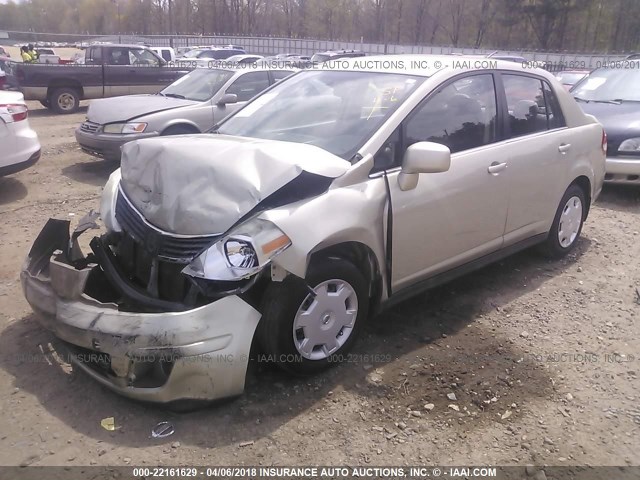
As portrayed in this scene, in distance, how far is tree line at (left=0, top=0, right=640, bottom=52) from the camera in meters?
54.0

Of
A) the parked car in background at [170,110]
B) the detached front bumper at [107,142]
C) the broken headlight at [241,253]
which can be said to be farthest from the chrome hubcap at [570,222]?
the detached front bumper at [107,142]

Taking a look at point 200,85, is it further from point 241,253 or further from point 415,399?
point 415,399

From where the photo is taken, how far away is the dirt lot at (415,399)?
8.68 ft

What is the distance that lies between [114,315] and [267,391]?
3.10ft

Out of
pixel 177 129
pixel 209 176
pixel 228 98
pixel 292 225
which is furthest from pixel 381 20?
pixel 292 225

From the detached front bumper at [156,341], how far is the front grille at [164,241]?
0.31m

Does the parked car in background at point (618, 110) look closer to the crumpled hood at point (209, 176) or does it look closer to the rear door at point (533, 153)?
the rear door at point (533, 153)

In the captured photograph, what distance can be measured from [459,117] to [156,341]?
8.35ft

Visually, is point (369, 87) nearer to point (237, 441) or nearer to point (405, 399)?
point (405, 399)

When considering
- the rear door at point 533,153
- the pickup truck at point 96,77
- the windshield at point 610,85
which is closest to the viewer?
the rear door at point 533,153

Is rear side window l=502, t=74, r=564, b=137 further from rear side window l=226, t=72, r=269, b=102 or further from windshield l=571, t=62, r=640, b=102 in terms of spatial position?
rear side window l=226, t=72, r=269, b=102

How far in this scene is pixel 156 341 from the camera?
2582 mm

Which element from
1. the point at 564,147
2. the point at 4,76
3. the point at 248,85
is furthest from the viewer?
the point at 4,76

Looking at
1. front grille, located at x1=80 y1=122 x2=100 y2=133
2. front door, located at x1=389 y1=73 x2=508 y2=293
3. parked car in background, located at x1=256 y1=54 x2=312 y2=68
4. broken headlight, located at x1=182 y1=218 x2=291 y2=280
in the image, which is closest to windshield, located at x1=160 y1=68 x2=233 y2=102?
parked car in background, located at x1=256 y1=54 x2=312 y2=68
